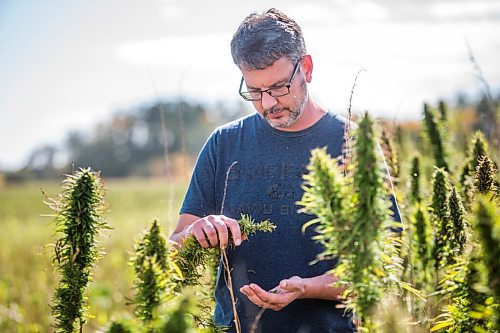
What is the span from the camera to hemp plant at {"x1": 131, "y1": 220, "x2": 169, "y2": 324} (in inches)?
75.0

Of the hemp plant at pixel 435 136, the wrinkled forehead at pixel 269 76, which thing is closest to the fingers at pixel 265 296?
the wrinkled forehead at pixel 269 76

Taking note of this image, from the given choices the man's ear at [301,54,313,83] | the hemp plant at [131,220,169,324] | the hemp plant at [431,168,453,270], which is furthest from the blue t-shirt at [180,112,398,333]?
the hemp plant at [131,220,169,324]

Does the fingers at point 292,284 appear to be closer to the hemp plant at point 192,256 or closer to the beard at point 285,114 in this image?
the hemp plant at point 192,256

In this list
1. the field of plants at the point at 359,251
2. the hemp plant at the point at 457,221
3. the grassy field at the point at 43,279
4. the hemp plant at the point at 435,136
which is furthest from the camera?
the grassy field at the point at 43,279

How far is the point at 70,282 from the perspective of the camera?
2344mm

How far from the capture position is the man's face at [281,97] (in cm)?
373

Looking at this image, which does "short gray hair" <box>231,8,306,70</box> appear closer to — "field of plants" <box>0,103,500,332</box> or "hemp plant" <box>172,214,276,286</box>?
"field of plants" <box>0,103,500,332</box>

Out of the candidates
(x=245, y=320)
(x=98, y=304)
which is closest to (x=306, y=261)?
(x=245, y=320)

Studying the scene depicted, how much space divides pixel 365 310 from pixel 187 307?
0.64 meters

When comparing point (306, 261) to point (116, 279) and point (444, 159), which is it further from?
point (116, 279)

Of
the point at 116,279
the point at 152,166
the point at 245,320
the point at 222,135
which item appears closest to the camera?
the point at 245,320

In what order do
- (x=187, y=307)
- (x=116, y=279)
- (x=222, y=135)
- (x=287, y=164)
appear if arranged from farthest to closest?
(x=116, y=279) < (x=222, y=135) < (x=287, y=164) < (x=187, y=307)

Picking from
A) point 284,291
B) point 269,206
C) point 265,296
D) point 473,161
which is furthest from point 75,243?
point 473,161

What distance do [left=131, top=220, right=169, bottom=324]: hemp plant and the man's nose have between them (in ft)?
6.11
